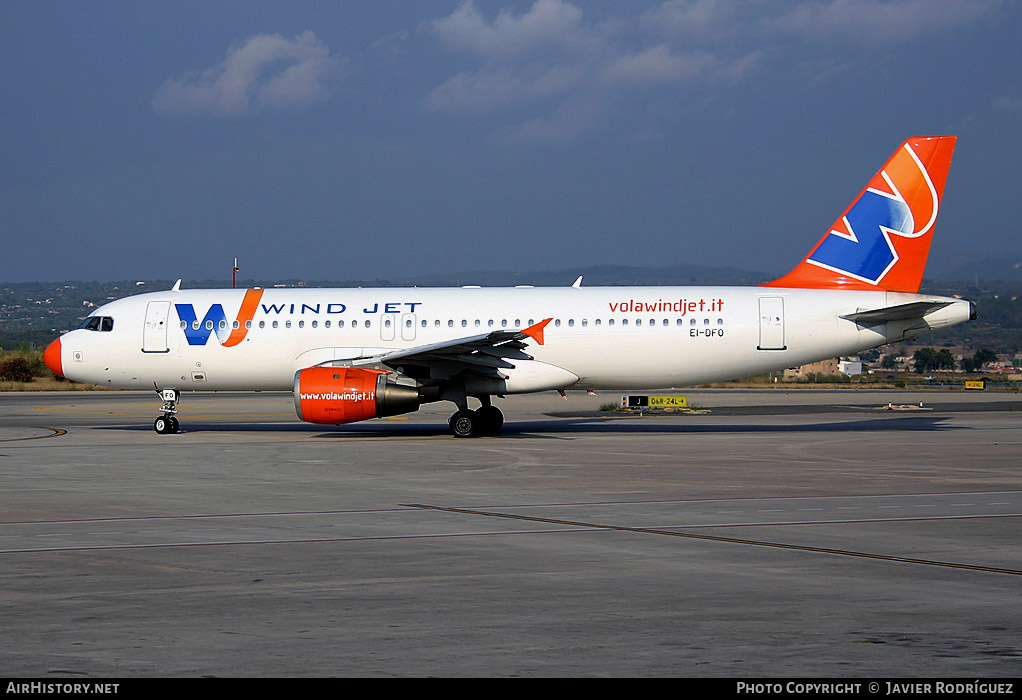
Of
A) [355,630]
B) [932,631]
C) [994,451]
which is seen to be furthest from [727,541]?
[994,451]

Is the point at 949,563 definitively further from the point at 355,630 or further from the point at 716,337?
Answer: the point at 716,337

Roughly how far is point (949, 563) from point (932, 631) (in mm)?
3014

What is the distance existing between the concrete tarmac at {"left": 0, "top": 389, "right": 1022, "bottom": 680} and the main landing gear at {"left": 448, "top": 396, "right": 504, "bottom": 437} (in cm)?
286

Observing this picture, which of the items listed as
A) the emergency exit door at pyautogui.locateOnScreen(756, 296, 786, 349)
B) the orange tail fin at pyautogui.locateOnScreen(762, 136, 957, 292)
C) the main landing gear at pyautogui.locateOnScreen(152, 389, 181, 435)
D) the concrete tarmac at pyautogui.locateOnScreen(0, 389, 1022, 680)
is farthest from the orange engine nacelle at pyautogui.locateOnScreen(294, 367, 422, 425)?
the orange tail fin at pyautogui.locateOnScreen(762, 136, 957, 292)

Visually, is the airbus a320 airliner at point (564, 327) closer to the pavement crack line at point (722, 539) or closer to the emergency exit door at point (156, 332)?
the emergency exit door at point (156, 332)

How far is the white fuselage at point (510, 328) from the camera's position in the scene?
26.6 meters

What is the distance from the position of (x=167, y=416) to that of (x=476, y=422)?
26.6 feet

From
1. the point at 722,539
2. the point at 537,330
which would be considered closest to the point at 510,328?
the point at 537,330

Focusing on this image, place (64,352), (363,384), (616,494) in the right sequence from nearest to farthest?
(616,494), (363,384), (64,352)

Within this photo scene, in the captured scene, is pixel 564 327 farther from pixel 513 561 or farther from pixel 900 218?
pixel 513 561

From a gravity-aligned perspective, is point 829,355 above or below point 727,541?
above

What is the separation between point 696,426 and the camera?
30.5 meters

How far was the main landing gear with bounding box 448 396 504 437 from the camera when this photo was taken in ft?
86.7

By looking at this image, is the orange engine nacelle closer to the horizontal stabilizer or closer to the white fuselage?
the white fuselage
